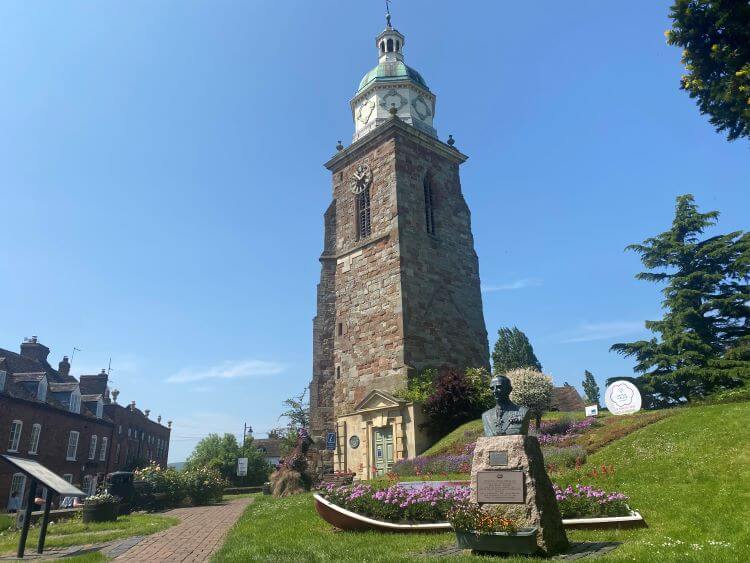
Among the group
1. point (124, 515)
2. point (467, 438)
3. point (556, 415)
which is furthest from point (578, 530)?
point (124, 515)

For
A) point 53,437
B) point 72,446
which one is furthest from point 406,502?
point 72,446

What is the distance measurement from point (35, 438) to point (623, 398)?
1223 inches

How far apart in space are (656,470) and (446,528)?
6.52 meters

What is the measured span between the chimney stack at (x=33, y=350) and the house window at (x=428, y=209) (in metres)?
29.0

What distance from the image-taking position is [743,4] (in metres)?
9.70

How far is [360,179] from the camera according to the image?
30375 millimetres

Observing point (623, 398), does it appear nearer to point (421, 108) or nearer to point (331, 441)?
point (331, 441)

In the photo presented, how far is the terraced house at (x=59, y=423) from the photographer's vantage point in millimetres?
27391

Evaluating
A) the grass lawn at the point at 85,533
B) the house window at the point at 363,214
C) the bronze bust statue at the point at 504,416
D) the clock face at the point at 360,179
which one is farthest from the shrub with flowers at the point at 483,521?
the clock face at the point at 360,179

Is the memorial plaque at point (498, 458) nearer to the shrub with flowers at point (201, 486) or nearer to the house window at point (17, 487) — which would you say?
the shrub with flowers at point (201, 486)

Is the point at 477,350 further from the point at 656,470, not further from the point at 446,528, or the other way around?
the point at 446,528

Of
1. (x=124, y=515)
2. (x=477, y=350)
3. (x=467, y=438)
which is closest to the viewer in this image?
(x=124, y=515)

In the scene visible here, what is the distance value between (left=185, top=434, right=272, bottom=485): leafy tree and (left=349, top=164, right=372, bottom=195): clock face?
2013 centimetres

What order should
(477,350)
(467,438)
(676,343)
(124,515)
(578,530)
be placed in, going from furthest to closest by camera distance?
(477,350) → (676,343) → (467,438) → (124,515) → (578,530)
